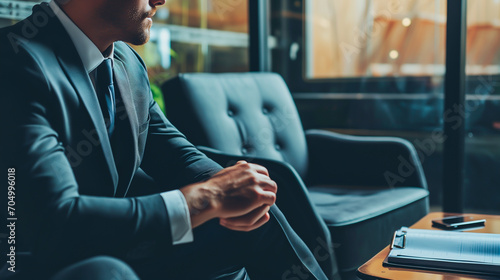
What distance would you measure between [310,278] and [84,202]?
0.55 metres

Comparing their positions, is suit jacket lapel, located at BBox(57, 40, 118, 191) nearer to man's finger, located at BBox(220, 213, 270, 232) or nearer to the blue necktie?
the blue necktie

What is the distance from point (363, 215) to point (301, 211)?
0.32 metres

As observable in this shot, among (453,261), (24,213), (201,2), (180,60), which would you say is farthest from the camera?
(201,2)

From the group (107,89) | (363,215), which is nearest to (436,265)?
(363,215)

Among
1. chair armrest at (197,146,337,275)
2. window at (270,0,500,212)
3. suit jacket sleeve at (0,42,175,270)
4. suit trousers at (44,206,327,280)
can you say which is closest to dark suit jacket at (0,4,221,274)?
suit jacket sleeve at (0,42,175,270)

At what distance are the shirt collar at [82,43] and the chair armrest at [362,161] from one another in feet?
4.84

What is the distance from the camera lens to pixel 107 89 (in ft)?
4.01

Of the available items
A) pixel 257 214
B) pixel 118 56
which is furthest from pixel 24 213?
pixel 118 56

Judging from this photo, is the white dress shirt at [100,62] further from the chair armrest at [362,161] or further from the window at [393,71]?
the window at [393,71]

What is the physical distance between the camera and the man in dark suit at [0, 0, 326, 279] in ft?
2.91

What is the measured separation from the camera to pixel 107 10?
1.16 meters

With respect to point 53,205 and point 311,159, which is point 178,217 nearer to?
point 53,205

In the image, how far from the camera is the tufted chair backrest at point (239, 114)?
2.07m

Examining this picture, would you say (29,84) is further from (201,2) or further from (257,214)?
(201,2)
